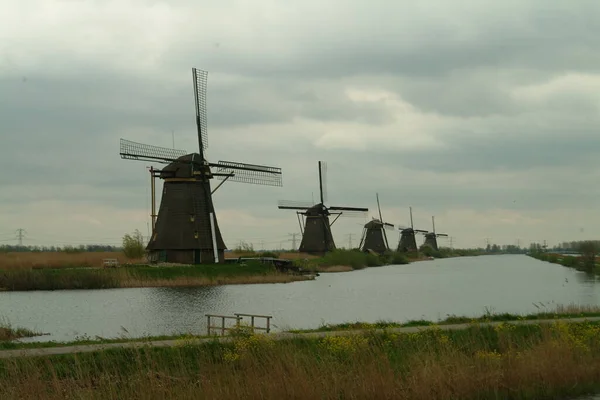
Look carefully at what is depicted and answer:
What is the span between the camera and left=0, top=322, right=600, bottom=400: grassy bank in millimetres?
9922

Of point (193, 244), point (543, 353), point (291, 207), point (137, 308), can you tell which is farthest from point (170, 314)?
point (291, 207)

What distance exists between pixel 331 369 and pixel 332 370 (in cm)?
14

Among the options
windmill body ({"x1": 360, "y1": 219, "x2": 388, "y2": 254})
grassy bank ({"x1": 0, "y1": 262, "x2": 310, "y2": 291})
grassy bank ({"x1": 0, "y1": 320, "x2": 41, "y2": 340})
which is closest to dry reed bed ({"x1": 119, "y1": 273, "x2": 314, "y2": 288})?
grassy bank ({"x1": 0, "y1": 262, "x2": 310, "y2": 291})

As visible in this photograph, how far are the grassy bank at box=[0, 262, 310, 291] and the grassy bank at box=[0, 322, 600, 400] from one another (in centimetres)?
2887

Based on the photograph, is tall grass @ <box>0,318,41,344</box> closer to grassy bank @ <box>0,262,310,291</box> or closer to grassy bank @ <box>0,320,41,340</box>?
grassy bank @ <box>0,320,41,340</box>

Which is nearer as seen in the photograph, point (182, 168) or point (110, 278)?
point (110, 278)

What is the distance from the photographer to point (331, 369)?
10648 mm

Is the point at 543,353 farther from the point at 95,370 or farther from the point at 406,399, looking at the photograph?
the point at 95,370

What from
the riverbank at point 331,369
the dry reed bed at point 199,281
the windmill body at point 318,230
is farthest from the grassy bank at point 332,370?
the windmill body at point 318,230

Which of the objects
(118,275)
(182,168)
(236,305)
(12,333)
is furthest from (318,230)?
(12,333)

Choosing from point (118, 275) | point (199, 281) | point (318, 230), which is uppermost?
point (318, 230)

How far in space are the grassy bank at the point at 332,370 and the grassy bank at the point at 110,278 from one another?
28.9m

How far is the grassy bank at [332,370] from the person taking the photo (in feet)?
32.6

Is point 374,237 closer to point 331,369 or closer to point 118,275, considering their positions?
point 118,275
